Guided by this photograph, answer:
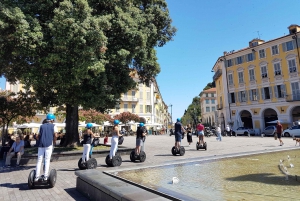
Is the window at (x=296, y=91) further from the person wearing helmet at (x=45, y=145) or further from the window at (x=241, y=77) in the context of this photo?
the person wearing helmet at (x=45, y=145)

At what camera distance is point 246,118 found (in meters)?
39.1

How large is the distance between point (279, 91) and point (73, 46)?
109 feet

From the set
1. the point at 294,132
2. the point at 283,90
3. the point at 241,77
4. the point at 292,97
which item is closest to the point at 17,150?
the point at 294,132

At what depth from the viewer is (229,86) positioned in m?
41.0

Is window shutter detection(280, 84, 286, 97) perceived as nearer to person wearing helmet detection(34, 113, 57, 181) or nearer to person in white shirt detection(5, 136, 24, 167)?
person in white shirt detection(5, 136, 24, 167)

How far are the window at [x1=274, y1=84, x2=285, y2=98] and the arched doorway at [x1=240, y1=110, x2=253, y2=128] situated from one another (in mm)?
5710

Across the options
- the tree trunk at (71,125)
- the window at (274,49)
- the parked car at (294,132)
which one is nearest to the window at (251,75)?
the window at (274,49)

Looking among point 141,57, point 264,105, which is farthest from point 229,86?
point 141,57

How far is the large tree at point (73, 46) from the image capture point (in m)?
8.66

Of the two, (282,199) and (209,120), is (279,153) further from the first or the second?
(209,120)

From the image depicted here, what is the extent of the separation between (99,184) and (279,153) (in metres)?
8.35

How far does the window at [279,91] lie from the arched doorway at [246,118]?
571cm

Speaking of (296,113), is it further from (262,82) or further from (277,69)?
(277,69)

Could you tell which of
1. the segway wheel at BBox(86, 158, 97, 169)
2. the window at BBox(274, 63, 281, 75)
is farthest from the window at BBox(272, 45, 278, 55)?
the segway wheel at BBox(86, 158, 97, 169)
